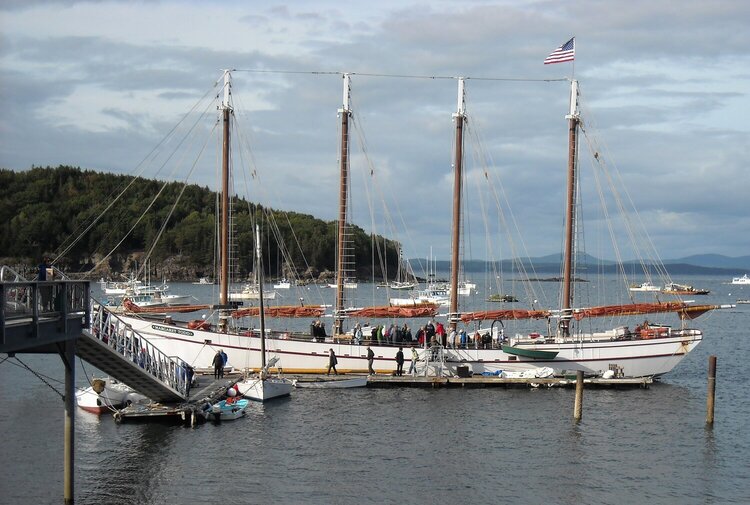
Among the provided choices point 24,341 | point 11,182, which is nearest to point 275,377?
point 24,341

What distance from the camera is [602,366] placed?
61.4 meters

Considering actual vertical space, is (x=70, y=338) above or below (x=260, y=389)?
above

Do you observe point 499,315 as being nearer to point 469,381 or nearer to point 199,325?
point 469,381

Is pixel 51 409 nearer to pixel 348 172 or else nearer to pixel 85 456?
pixel 85 456

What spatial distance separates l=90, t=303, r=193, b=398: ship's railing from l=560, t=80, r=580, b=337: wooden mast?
2570 centimetres

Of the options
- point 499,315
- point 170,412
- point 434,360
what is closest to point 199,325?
point 434,360

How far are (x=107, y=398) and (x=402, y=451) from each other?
14974mm

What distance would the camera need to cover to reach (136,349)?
41.3 meters

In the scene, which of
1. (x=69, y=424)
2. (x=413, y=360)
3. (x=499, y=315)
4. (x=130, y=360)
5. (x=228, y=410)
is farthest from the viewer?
(x=499, y=315)

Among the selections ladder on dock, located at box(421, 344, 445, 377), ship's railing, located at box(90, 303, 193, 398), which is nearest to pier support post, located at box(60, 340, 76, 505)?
ship's railing, located at box(90, 303, 193, 398)

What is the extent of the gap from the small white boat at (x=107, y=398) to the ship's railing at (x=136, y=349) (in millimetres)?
2150

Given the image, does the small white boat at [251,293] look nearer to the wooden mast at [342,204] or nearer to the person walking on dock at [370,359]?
the wooden mast at [342,204]

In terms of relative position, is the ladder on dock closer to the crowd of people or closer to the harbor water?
the crowd of people

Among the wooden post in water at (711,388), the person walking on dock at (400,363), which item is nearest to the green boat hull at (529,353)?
the person walking on dock at (400,363)
